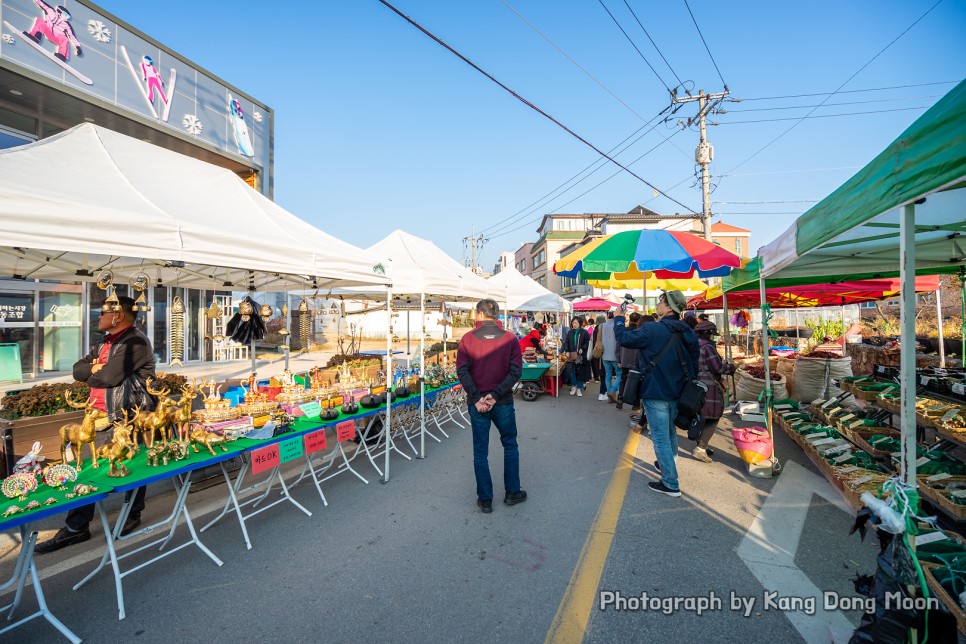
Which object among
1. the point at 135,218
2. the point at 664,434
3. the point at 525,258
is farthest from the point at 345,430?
the point at 525,258

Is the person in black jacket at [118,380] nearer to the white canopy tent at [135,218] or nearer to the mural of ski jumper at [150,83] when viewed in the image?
the white canopy tent at [135,218]

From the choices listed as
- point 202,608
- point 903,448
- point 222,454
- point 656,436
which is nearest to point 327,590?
point 202,608

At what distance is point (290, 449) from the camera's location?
357cm

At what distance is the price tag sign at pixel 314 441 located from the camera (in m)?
3.72

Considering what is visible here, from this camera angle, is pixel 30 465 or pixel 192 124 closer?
pixel 30 465

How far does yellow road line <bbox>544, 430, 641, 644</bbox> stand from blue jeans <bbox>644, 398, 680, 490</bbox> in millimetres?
468

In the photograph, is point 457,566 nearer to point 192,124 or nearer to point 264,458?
point 264,458

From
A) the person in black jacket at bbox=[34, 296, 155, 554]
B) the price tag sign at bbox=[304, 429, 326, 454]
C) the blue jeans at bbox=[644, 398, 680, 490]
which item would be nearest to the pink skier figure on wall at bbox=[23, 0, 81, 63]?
the person in black jacket at bbox=[34, 296, 155, 554]

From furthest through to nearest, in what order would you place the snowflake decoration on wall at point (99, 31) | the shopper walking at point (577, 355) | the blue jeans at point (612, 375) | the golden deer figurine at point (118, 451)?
the shopper walking at point (577, 355) < the blue jeans at point (612, 375) < the snowflake decoration on wall at point (99, 31) < the golden deer figurine at point (118, 451)

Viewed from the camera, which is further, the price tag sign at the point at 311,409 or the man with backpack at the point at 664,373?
the price tag sign at the point at 311,409

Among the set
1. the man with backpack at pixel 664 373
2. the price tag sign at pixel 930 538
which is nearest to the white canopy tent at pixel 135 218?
the man with backpack at pixel 664 373

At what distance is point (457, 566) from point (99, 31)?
12.6 meters

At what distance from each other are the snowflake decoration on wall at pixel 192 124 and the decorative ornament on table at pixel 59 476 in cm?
1088

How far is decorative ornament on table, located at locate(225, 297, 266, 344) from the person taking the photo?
4.88m
